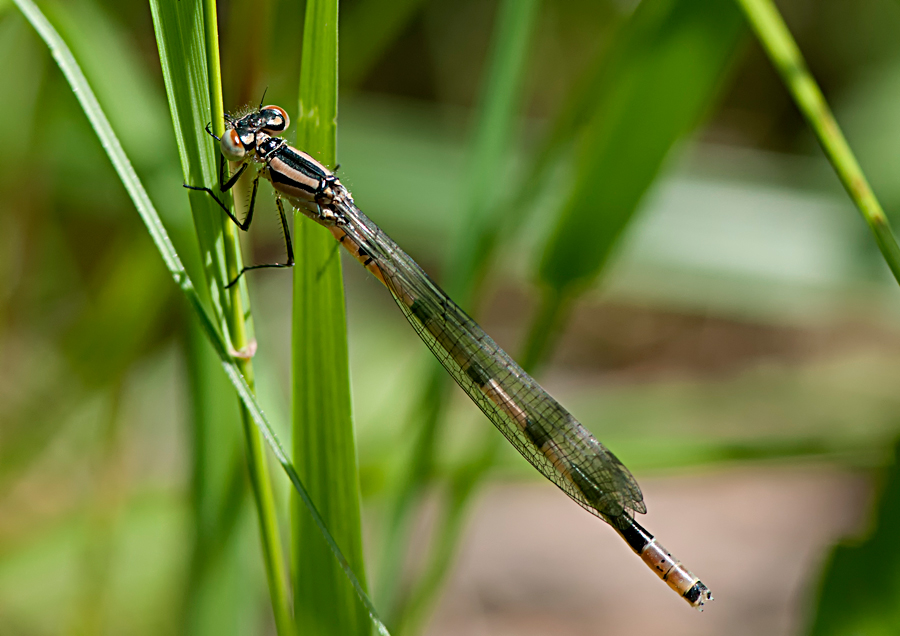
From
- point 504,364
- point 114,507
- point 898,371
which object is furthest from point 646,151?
point 898,371

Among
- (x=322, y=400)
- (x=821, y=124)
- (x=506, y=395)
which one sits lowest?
(x=821, y=124)

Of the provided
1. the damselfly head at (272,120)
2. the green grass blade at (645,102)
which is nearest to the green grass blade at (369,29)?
the damselfly head at (272,120)

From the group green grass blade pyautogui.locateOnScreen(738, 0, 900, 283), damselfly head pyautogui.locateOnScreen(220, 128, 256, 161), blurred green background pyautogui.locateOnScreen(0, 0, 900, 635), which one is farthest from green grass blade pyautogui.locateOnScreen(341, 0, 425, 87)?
green grass blade pyautogui.locateOnScreen(738, 0, 900, 283)

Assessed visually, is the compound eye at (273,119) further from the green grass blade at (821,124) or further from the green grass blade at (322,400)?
the green grass blade at (821,124)

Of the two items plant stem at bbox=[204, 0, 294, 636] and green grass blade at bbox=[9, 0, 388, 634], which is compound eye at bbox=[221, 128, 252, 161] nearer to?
plant stem at bbox=[204, 0, 294, 636]

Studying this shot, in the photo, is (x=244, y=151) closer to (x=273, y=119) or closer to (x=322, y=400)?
(x=273, y=119)

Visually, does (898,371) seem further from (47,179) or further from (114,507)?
(47,179)

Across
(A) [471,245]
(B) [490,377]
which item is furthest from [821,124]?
(B) [490,377]
